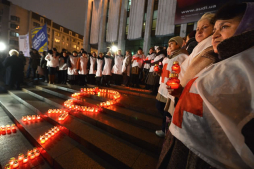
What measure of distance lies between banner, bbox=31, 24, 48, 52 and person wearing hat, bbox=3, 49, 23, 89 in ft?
3.83

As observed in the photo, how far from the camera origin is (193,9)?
821cm

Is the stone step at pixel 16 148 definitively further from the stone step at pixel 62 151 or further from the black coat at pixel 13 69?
the black coat at pixel 13 69

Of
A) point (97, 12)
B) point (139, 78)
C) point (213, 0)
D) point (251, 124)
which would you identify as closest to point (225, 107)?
point (251, 124)

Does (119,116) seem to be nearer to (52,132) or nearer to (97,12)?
(52,132)

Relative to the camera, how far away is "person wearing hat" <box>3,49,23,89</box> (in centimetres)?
651

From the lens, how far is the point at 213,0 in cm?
747

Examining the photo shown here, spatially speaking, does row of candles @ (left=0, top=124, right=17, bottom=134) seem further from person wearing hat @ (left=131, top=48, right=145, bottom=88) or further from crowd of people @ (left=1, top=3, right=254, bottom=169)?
person wearing hat @ (left=131, top=48, right=145, bottom=88)

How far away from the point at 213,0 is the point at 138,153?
10104 mm

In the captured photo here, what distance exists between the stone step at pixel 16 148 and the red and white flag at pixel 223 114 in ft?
9.57

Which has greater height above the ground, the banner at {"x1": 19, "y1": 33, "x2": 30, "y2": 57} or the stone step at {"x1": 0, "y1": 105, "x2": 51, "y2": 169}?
the banner at {"x1": 19, "y1": 33, "x2": 30, "y2": 57}

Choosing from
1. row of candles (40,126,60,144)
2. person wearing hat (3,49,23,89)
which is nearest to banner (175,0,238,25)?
row of candles (40,126,60,144)

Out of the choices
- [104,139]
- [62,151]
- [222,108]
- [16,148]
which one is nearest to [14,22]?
[16,148]

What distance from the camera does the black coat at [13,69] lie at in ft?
21.3

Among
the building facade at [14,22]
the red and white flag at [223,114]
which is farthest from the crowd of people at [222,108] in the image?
the building facade at [14,22]
